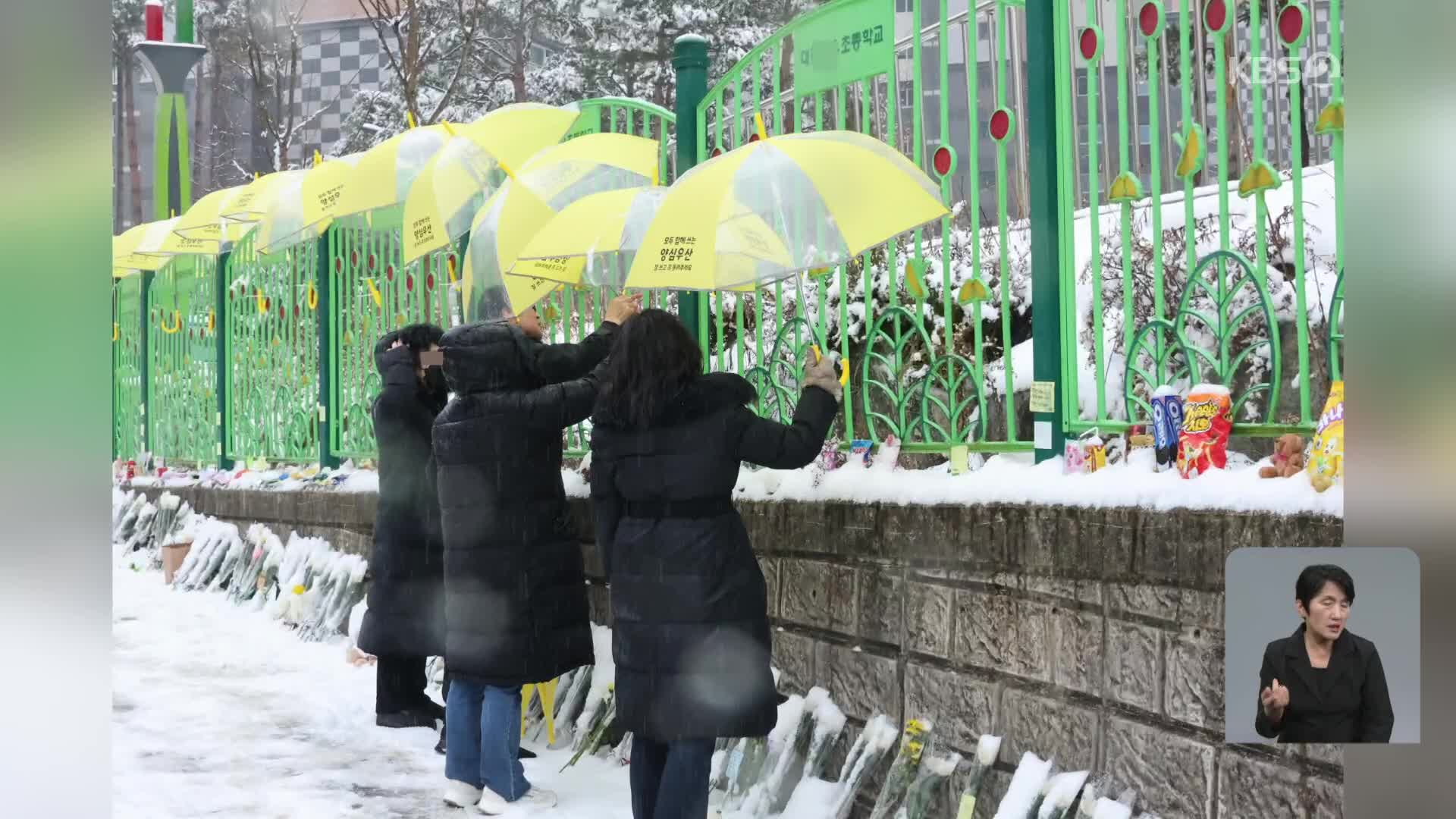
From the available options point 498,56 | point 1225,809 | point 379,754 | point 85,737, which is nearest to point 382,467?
point 379,754

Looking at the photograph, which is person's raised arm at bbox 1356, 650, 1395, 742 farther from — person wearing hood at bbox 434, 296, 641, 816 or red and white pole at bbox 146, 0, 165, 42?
red and white pole at bbox 146, 0, 165, 42

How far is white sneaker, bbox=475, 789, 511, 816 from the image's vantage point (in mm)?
4863

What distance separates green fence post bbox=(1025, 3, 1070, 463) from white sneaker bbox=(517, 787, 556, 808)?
2.08 metres

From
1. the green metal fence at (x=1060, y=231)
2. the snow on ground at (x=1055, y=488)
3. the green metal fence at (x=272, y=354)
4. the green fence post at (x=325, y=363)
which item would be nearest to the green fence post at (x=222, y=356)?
the green metal fence at (x=272, y=354)

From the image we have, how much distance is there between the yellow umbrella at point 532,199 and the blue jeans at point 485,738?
4.81ft

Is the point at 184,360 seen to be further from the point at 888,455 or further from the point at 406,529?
the point at 888,455

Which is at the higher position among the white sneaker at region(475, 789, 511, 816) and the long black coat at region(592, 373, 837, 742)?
the long black coat at region(592, 373, 837, 742)

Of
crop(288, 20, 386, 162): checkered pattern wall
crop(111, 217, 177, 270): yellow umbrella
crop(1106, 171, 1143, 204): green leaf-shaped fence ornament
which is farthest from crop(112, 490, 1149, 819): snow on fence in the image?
crop(288, 20, 386, 162): checkered pattern wall

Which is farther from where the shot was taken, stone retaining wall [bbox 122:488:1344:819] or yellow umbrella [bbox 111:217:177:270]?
yellow umbrella [bbox 111:217:177:270]

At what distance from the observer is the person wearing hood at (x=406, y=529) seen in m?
5.98

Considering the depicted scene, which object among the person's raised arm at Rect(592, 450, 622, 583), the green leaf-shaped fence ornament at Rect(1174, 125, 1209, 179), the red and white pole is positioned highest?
the red and white pole

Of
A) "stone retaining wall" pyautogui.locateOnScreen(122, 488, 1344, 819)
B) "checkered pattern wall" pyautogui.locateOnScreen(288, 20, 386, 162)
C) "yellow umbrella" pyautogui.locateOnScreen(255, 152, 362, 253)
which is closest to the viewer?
"stone retaining wall" pyautogui.locateOnScreen(122, 488, 1344, 819)

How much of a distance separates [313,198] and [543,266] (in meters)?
2.83

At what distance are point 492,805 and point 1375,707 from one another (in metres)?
3.04
